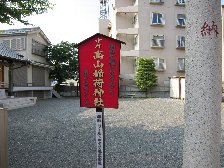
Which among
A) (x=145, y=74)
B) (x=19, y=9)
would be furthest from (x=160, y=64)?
(x=19, y=9)

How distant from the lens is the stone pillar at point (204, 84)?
2.58 metres

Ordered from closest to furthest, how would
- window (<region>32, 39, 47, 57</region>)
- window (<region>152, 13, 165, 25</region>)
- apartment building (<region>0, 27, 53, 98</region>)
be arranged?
apartment building (<region>0, 27, 53, 98</region>) < window (<region>32, 39, 47, 57</region>) < window (<region>152, 13, 165, 25</region>)

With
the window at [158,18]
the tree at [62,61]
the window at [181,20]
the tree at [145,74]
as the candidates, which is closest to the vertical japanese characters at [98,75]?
the tree at [145,74]

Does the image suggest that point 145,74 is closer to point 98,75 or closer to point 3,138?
point 3,138

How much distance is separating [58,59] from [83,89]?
1117 inches

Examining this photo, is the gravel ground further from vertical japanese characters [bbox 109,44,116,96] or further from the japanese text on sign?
vertical japanese characters [bbox 109,44,116,96]

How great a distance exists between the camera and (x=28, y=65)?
24.3m

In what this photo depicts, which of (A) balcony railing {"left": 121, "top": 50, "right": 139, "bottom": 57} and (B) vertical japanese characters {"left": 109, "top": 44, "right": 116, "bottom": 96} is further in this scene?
(A) balcony railing {"left": 121, "top": 50, "right": 139, "bottom": 57}

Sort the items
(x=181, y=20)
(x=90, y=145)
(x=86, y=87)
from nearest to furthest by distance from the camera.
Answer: (x=86, y=87)
(x=90, y=145)
(x=181, y=20)

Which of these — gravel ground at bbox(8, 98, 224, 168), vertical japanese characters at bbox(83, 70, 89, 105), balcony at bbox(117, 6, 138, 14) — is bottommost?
gravel ground at bbox(8, 98, 224, 168)

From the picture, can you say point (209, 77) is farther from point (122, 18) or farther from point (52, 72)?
point (52, 72)

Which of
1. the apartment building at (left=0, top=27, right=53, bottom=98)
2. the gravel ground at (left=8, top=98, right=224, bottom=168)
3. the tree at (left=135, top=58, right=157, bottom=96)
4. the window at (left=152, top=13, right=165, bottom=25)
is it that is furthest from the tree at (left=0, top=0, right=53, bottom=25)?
the window at (left=152, top=13, right=165, bottom=25)

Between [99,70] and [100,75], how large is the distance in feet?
0.26

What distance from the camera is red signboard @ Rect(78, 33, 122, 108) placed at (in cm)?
391
